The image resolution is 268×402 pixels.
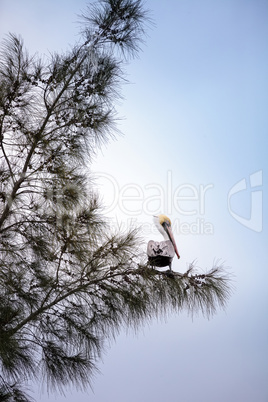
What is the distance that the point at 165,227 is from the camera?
5.75 feet

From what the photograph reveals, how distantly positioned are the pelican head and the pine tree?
10 cm

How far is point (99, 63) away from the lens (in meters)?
1.96

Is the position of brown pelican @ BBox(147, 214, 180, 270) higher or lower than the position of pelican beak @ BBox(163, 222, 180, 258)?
lower

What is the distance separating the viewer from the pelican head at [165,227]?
1738 millimetres

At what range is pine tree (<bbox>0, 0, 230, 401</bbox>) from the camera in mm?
1673

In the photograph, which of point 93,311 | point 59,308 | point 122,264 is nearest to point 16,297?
point 59,308

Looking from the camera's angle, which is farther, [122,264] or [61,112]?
[61,112]

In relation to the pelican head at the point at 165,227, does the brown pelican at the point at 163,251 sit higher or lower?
lower

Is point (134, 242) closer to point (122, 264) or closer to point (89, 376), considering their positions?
point (122, 264)

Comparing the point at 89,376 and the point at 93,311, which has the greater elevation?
the point at 93,311

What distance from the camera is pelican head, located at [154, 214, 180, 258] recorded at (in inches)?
68.4

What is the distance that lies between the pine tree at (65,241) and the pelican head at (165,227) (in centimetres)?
10

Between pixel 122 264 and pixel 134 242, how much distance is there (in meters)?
0.09

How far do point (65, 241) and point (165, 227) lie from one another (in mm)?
324
